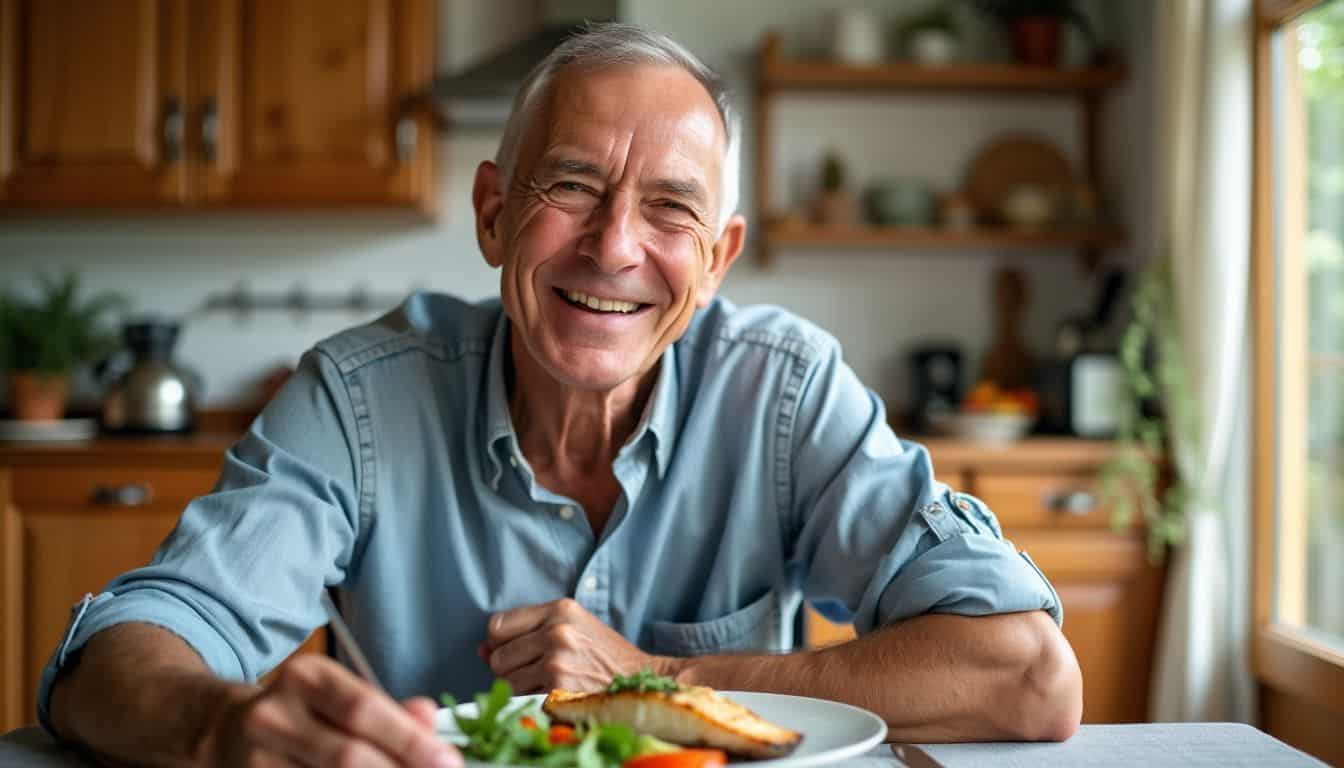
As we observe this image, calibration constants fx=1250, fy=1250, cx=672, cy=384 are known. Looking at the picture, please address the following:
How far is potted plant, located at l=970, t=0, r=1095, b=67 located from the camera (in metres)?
3.55

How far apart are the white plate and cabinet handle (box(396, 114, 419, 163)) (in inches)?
103

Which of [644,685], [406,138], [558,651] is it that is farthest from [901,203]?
[644,685]

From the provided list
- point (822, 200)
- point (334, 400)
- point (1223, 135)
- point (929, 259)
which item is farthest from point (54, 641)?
point (1223, 135)

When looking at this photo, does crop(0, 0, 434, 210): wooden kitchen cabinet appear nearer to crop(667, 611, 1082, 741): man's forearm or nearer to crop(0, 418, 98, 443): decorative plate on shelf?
crop(0, 418, 98, 443): decorative plate on shelf

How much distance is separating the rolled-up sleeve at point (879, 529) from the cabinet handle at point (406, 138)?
2201mm

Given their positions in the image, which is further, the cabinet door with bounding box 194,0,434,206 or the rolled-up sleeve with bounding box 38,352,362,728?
the cabinet door with bounding box 194,0,434,206

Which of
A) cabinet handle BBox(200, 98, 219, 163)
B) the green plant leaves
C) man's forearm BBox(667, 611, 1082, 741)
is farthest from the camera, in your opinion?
the green plant leaves

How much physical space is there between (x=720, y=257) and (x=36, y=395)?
2.70m

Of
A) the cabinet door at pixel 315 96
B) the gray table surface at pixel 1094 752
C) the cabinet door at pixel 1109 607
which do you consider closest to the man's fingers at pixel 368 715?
the gray table surface at pixel 1094 752

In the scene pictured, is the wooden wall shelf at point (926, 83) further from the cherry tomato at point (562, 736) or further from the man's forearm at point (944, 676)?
the cherry tomato at point (562, 736)

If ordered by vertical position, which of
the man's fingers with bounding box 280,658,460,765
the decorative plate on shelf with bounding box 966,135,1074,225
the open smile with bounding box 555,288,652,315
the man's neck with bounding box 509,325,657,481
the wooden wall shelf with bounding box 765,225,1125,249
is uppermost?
the decorative plate on shelf with bounding box 966,135,1074,225

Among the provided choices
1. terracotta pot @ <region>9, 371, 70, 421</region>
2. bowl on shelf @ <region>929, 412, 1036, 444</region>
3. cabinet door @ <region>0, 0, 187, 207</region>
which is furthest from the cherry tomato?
terracotta pot @ <region>9, 371, 70, 421</region>

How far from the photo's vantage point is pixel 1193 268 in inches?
113

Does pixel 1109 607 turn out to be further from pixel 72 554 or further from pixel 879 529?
pixel 72 554
